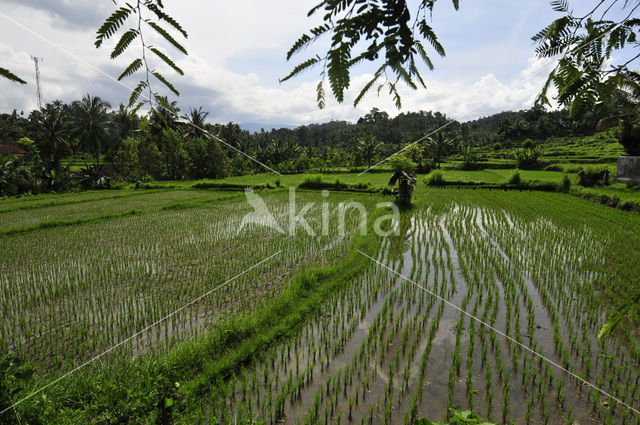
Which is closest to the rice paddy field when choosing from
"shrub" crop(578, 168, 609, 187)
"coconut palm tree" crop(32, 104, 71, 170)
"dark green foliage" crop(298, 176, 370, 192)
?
"shrub" crop(578, 168, 609, 187)

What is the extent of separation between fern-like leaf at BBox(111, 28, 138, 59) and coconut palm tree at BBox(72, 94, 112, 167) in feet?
91.2

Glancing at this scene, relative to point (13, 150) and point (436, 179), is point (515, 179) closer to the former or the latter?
point (436, 179)

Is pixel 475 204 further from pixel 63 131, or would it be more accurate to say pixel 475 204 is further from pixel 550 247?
pixel 63 131

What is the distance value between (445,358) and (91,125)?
28.7m

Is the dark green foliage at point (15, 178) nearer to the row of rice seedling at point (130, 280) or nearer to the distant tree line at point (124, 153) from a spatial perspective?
the distant tree line at point (124, 153)

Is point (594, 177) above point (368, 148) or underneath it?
underneath

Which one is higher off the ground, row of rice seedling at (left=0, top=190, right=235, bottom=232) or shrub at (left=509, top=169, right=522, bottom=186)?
shrub at (left=509, top=169, right=522, bottom=186)

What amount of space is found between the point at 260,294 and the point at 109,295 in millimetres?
2495

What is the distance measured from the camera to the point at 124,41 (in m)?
1.07

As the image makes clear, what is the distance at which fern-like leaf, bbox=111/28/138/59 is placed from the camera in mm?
1070

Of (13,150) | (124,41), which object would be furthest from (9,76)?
(13,150)

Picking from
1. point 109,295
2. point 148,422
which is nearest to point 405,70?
point 148,422

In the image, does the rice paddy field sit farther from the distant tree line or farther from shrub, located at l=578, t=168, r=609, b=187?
the distant tree line

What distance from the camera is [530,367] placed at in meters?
3.40
